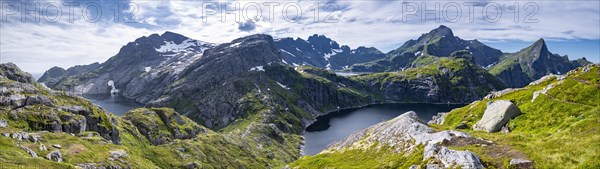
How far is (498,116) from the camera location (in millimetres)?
58656

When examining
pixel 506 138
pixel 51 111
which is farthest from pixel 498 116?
pixel 51 111

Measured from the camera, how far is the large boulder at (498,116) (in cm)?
5750

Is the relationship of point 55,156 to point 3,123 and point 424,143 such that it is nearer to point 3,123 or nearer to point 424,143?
point 3,123

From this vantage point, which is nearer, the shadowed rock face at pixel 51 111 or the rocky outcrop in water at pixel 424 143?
the rocky outcrop in water at pixel 424 143

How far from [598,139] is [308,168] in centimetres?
4017

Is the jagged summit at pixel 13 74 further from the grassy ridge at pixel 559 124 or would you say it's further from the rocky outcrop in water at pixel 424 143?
the grassy ridge at pixel 559 124

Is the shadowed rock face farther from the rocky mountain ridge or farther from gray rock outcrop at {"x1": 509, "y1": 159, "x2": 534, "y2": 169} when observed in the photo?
gray rock outcrop at {"x1": 509, "y1": 159, "x2": 534, "y2": 169}

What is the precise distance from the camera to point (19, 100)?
10069cm

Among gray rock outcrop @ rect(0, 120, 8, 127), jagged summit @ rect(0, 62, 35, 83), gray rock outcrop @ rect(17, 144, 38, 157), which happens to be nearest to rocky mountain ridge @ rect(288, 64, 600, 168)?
gray rock outcrop @ rect(17, 144, 38, 157)

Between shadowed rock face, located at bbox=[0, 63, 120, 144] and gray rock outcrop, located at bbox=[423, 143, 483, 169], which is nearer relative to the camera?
gray rock outcrop, located at bbox=[423, 143, 483, 169]

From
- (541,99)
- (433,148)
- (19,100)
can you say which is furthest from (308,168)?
(19,100)

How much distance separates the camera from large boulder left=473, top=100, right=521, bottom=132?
2264 inches

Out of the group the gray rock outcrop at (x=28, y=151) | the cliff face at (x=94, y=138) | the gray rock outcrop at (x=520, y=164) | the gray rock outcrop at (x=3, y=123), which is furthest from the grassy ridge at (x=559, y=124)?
the gray rock outcrop at (x=3, y=123)

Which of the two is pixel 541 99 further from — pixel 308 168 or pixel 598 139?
pixel 308 168
